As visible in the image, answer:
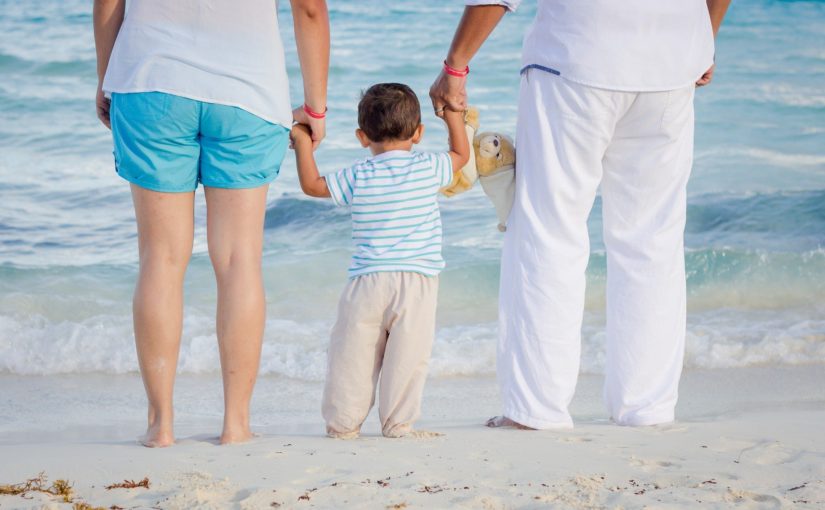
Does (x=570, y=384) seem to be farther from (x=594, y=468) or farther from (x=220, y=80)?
(x=220, y=80)

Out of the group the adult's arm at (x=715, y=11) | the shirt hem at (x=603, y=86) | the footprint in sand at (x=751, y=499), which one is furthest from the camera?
the adult's arm at (x=715, y=11)

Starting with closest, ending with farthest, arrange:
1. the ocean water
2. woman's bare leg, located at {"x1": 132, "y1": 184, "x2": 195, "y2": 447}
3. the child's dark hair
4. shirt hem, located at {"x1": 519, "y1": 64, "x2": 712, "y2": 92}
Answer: woman's bare leg, located at {"x1": 132, "y1": 184, "x2": 195, "y2": 447} → shirt hem, located at {"x1": 519, "y1": 64, "x2": 712, "y2": 92} → the child's dark hair → the ocean water

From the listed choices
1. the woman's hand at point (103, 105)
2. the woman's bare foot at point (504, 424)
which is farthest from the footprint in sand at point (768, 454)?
the woman's hand at point (103, 105)

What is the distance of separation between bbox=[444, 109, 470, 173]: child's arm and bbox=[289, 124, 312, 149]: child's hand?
43 cm

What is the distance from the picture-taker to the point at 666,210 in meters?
3.25

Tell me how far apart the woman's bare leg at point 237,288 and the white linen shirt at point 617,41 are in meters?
0.91

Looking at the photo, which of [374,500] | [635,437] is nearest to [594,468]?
[635,437]

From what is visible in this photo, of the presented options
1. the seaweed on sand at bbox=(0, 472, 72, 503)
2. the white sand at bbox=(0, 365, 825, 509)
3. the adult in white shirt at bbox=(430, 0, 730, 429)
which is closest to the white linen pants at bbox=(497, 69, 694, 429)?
the adult in white shirt at bbox=(430, 0, 730, 429)

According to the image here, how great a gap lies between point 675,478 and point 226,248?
1.37 m

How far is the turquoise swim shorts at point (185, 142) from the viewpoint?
2.82 metres

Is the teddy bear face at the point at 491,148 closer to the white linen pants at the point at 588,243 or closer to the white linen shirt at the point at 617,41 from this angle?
the white linen pants at the point at 588,243

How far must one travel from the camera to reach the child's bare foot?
2.97 m

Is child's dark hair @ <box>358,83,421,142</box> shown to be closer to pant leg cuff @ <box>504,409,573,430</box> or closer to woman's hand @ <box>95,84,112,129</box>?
woman's hand @ <box>95,84,112,129</box>

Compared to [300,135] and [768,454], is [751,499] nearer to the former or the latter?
[768,454]
